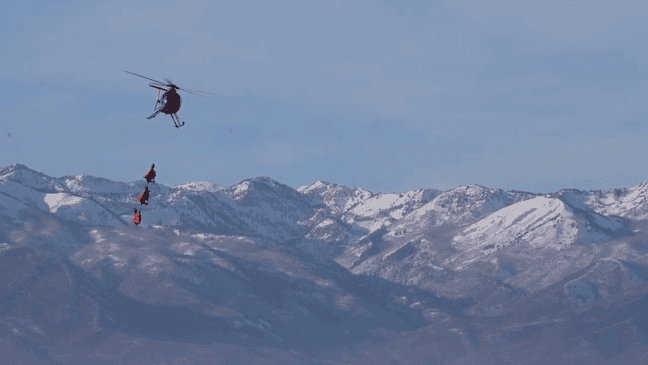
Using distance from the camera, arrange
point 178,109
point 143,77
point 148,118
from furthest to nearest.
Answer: point 178,109
point 148,118
point 143,77

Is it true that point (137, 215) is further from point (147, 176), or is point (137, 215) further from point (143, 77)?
point (143, 77)

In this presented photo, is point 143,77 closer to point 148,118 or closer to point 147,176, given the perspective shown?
point 148,118

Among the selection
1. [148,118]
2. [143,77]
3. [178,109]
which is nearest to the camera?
[143,77]

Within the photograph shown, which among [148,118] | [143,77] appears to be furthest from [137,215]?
[143,77]

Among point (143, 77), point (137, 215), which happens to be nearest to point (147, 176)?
point (137, 215)

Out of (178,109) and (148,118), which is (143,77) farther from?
(178,109)

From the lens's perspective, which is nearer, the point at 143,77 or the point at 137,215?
the point at 143,77

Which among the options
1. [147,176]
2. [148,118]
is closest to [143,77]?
[148,118]

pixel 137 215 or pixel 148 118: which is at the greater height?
pixel 148 118
